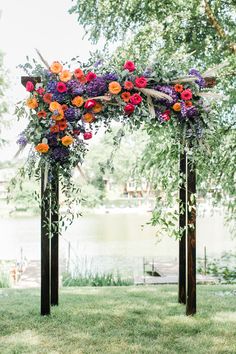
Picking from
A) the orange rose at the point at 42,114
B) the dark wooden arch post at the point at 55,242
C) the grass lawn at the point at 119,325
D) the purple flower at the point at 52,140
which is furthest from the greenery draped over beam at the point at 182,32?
the orange rose at the point at 42,114

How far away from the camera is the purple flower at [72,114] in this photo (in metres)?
4.23

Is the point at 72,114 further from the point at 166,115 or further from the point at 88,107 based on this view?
the point at 166,115

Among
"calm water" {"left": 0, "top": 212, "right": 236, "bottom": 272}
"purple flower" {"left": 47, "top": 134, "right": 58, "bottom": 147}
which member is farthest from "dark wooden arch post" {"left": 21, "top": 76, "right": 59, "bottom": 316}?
"calm water" {"left": 0, "top": 212, "right": 236, "bottom": 272}

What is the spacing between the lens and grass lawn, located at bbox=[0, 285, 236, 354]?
4.05 meters

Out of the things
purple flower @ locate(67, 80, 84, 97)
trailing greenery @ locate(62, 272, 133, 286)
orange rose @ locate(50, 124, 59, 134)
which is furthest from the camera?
trailing greenery @ locate(62, 272, 133, 286)

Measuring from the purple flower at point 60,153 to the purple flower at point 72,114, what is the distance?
258 mm

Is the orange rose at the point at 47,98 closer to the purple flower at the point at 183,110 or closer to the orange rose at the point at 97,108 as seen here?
the orange rose at the point at 97,108

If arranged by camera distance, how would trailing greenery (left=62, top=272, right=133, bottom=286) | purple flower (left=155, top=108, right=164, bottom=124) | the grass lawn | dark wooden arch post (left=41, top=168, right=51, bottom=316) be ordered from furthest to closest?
trailing greenery (left=62, top=272, right=133, bottom=286)
dark wooden arch post (left=41, top=168, right=51, bottom=316)
purple flower (left=155, top=108, right=164, bottom=124)
the grass lawn

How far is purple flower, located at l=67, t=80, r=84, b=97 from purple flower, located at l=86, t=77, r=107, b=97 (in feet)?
0.23

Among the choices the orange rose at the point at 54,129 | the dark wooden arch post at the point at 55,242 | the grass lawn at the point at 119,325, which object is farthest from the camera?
the dark wooden arch post at the point at 55,242

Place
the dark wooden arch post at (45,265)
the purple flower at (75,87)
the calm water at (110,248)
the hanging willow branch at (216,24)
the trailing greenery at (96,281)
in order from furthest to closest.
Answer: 1. the calm water at (110,248)
2. the hanging willow branch at (216,24)
3. the trailing greenery at (96,281)
4. the dark wooden arch post at (45,265)
5. the purple flower at (75,87)

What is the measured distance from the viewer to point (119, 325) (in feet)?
15.4

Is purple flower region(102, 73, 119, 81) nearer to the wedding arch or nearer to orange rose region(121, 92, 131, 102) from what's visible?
the wedding arch

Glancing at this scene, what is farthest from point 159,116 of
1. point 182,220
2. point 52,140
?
point 182,220
